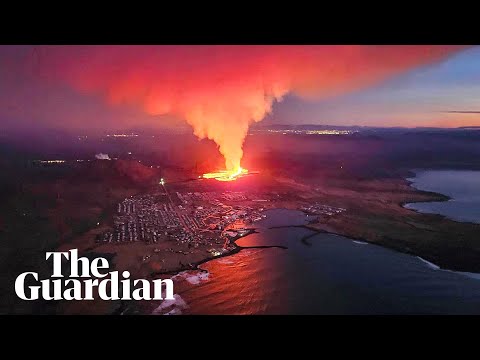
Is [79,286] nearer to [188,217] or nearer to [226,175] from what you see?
[188,217]

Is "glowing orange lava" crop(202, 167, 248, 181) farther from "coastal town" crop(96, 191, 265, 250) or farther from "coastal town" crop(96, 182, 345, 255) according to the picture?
"coastal town" crop(96, 191, 265, 250)

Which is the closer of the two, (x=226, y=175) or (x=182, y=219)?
(x=182, y=219)

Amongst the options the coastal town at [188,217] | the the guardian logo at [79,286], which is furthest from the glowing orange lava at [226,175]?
the the guardian logo at [79,286]

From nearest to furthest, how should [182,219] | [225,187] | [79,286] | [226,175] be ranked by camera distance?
[79,286] → [182,219] → [225,187] → [226,175]

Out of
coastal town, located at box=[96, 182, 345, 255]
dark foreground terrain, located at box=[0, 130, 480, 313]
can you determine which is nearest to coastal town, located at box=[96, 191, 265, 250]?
coastal town, located at box=[96, 182, 345, 255]

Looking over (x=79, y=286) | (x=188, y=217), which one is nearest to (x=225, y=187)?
(x=188, y=217)
